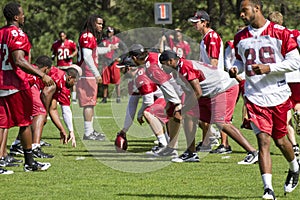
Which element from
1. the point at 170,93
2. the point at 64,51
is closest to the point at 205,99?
the point at 170,93

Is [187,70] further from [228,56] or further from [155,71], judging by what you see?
[228,56]

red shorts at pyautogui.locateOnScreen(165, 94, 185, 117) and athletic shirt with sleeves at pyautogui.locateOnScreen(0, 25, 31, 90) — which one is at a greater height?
athletic shirt with sleeves at pyautogui.locateOnScreen(0, 25, 31, 90)

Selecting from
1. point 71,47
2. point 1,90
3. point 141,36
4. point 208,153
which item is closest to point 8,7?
point 1,90

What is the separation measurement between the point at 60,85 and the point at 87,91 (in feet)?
7.13

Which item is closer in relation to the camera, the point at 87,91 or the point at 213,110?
the point at 213,110

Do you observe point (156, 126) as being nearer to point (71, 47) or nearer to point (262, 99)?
point (262, 99)

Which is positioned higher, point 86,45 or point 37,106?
point 86,45

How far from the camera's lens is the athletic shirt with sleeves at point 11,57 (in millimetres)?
9693

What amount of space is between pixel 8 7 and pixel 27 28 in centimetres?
2273

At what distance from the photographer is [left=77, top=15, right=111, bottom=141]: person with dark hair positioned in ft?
48.7

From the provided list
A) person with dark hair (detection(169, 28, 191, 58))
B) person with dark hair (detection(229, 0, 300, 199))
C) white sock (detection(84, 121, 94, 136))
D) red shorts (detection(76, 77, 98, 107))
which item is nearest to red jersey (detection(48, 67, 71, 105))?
red shorts (detection(76, 77, 98, 107))

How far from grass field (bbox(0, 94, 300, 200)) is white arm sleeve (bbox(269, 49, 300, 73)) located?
1.31m

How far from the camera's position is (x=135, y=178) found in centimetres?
982

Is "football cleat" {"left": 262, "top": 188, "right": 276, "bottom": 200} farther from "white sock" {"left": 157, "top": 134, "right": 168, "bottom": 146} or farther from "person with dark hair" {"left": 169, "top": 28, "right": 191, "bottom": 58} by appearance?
"person with dark hair" {"left": 169, "top": 28, "right": 191, "bottom": 58}
